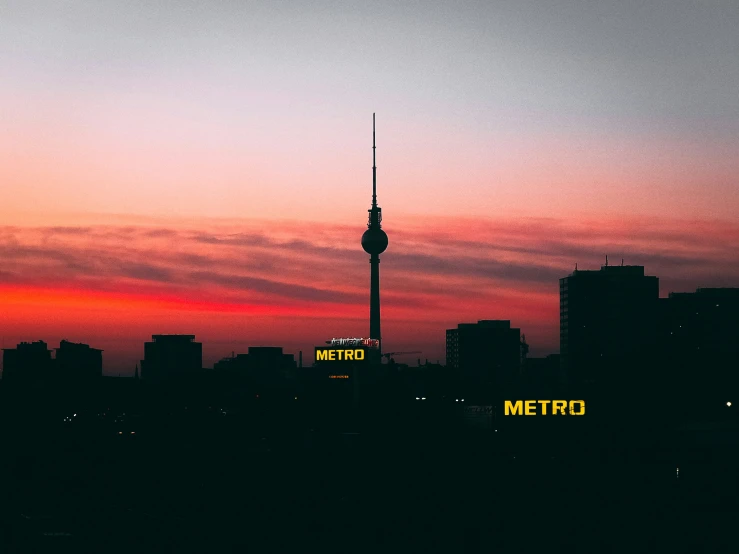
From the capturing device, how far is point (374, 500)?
324 ft

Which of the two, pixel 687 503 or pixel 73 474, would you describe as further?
pixel 73 474

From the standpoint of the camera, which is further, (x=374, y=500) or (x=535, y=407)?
(x=535, y=407)

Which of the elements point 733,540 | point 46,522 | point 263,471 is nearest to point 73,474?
point 263,471

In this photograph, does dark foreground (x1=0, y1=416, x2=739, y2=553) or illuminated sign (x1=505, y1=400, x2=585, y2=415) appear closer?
dark foreground (x1=0, y1=416, x2=739, y2=553)

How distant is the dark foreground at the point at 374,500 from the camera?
2665 inches

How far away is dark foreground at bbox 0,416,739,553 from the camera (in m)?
67.7

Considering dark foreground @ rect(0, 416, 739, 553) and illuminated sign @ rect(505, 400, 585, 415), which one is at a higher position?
illuminated sign @ rect(505, 400, 585, 415)

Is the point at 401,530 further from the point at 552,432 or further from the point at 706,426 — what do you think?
the point at 706,426

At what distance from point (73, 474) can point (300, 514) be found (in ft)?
196

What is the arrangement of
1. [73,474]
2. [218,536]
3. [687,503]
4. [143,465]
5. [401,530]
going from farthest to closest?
[143,465]
[73,474]
[687,503]
[401,530]
[218,536]

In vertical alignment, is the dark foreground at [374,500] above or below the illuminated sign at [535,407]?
below

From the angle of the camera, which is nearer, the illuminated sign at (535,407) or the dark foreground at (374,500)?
the dark foreground at (374,500)

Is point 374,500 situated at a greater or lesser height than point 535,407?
lesser

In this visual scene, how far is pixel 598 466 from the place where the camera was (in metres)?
140
